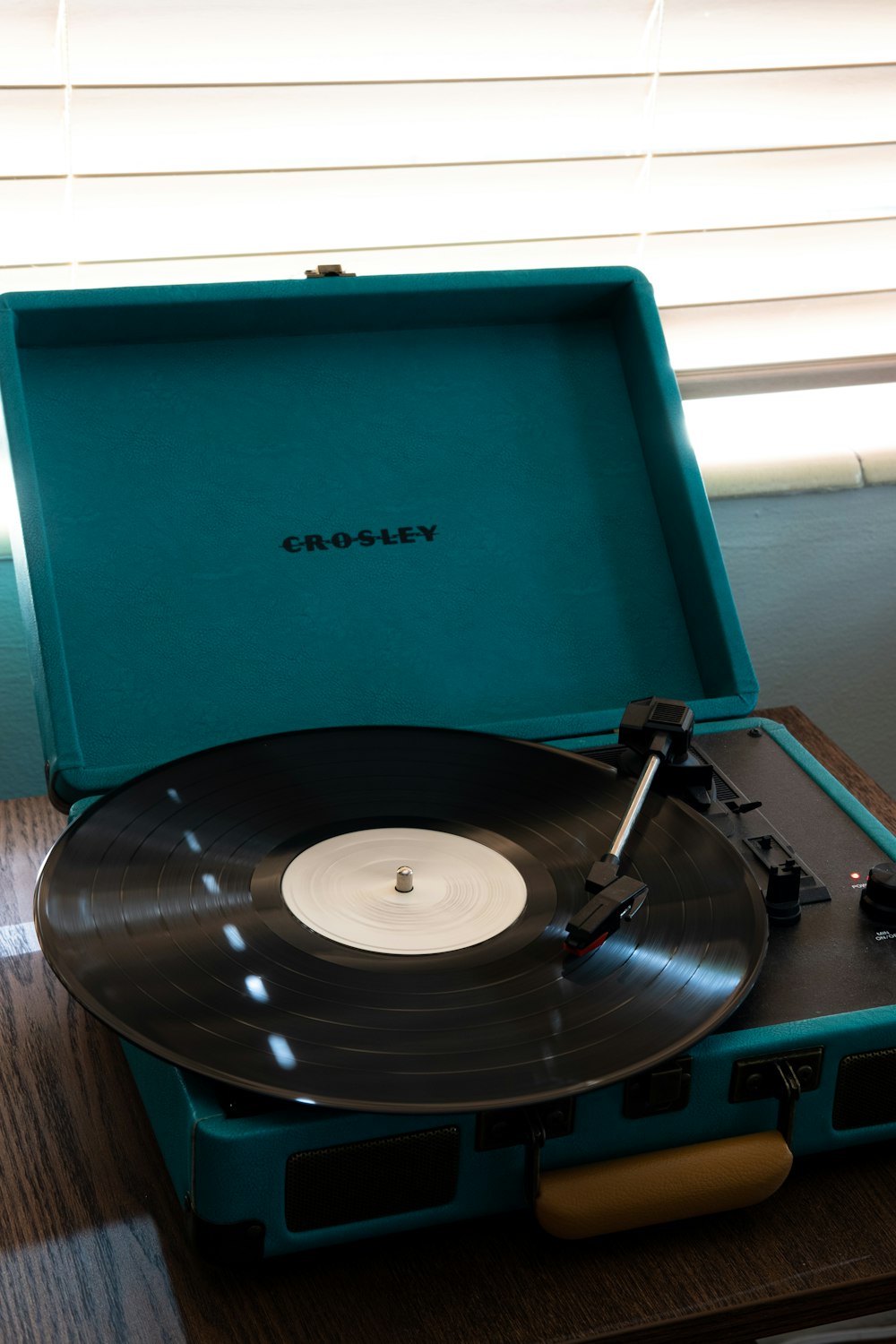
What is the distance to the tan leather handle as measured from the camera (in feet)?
2.53

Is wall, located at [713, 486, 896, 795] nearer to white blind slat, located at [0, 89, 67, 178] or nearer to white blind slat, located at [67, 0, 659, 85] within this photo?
white blind slat, located at [67, 0, 659, 85]

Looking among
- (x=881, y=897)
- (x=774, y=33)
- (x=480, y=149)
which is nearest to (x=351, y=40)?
(x=480, y=149)

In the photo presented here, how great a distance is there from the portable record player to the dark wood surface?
0.11 feet

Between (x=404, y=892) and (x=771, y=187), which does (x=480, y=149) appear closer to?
(x=771, y=187)

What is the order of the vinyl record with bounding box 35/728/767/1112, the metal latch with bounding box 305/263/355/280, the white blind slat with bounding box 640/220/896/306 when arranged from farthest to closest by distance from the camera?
the white blind slat with bounding box 640/220/896/306, the metal latch with bounding box 305/263/355/280, the vinyl record with bounding box 35/728/767/1112

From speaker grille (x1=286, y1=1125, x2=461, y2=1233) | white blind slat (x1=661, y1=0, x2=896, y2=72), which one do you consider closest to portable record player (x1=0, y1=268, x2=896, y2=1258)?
speaker grille (x1=286, y1=1125, x2=461, y2=1233)

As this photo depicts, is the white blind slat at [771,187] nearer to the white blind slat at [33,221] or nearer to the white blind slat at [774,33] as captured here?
the white blind slat at [774,33]

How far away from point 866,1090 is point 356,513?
28.3 inches

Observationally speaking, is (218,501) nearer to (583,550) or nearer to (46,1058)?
(583,550)

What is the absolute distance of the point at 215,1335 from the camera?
0.73 m

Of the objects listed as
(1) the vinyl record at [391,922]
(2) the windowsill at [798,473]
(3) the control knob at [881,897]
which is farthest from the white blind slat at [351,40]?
(3) the control knob at [881,897]

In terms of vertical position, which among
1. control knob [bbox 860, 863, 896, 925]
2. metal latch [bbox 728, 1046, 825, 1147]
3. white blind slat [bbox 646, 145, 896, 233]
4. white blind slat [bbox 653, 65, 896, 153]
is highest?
white blind slat [bbox 653, 65, 896, 153]

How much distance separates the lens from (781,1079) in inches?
31.5

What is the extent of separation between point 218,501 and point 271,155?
483 millimetres
